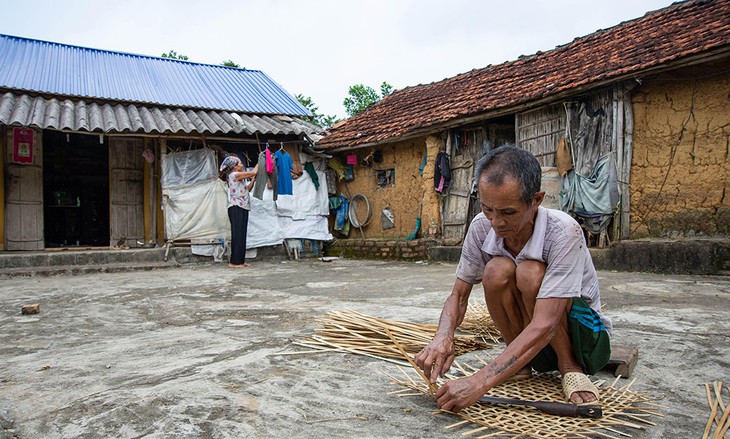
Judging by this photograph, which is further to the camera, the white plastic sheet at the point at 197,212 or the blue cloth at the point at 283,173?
the blue cloth at the point at 283,173

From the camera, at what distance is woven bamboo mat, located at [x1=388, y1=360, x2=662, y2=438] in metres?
1.59

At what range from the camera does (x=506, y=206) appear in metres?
1.70

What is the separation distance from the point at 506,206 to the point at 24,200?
9371mm

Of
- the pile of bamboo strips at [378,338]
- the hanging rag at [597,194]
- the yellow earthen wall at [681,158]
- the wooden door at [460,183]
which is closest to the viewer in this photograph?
the pile of bamboo strips at [378,338]

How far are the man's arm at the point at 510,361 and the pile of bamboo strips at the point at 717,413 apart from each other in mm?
519

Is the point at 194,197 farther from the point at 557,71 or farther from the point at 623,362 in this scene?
the point at 623,362

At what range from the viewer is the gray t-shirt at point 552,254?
1739 mm

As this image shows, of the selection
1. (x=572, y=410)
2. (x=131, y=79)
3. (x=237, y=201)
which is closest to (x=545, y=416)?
(x=572, y=410)

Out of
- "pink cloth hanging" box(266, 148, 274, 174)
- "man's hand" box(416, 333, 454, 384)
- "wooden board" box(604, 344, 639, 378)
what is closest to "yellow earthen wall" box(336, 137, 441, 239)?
"pink cloth hanging" box(266, 148, 274, 174)

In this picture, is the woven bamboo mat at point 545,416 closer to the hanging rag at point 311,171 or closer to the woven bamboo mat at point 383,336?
the woven bamboo mat at point 383,336

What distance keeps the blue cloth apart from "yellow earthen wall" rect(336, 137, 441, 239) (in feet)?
6.05

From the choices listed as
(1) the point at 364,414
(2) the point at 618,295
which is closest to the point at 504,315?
(1) the point at 364,414

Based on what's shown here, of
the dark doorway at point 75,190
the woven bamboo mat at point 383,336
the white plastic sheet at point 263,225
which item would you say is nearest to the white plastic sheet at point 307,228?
the white plastic sheet at point 263,225

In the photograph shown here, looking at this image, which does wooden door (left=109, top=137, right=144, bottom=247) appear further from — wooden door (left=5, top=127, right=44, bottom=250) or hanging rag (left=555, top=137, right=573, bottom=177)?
hanging rag (left=555, top=137, right=573, bottom=177)
